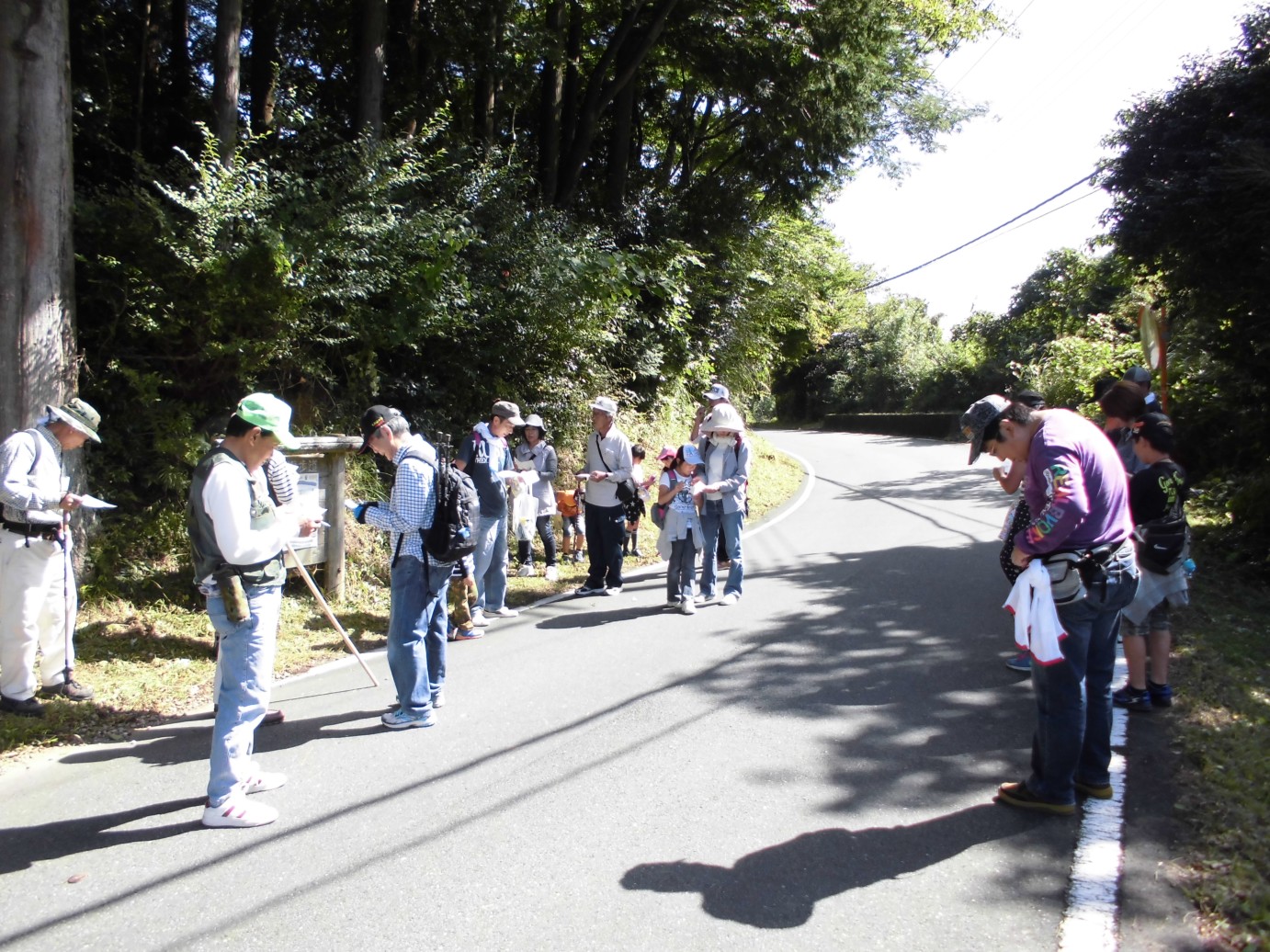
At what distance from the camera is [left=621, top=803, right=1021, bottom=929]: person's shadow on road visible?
11.4 ft

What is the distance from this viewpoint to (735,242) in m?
19.9

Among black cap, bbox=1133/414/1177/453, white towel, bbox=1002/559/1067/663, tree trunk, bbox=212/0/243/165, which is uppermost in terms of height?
tree trunk, bbox=212/0/243/165

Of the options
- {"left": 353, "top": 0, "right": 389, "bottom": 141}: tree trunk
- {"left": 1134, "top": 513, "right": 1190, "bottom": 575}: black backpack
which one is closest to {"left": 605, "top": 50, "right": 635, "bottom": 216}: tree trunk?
{"left": 353, "top": 0, "right": 389, "bottom": 141}: tree trunk

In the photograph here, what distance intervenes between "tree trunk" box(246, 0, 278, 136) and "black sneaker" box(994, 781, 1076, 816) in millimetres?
12572

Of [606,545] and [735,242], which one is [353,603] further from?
[735,242]

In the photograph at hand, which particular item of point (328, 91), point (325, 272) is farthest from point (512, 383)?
point (328, 91)

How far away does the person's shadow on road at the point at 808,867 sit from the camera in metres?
3.46

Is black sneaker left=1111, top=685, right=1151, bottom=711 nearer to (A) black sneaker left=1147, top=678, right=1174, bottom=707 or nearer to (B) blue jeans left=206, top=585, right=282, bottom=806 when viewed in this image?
(A) black sneaker left=1147, top=678, right=1174, bottom=707

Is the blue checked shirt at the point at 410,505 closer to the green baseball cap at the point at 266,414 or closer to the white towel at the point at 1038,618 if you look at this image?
the green baseball cap at the point at 266,414

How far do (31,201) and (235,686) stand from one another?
480cm

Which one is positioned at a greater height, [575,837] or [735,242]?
[735,242]

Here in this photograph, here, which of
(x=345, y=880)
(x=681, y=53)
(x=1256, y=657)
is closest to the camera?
(x=345, y=880)

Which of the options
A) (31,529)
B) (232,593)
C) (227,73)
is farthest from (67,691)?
(227,73)

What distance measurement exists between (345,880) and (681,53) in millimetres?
16012
